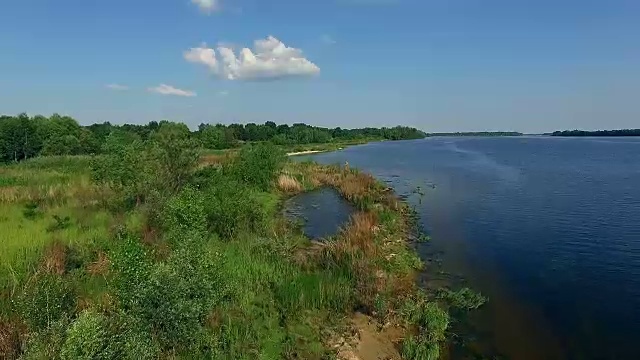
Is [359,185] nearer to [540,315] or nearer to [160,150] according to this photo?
[160,150]

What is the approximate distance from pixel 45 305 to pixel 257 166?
96.8 ft

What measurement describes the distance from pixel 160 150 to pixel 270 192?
14.8m

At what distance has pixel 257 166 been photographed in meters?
39.4

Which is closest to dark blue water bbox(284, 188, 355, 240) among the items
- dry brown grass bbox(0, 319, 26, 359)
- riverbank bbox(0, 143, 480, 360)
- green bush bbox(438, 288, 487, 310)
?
riverbank bbox(0, 143, 480, 360)

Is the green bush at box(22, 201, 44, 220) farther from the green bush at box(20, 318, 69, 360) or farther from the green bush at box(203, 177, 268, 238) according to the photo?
the green bush at box(20, 318, 69, 360)

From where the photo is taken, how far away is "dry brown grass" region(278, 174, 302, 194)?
41375 millimetres

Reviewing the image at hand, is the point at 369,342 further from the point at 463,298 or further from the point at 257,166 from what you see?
the point at 257,166

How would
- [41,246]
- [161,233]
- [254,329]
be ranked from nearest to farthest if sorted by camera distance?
[254,329] → [41,246] → [161,233]

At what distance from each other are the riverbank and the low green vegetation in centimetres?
4

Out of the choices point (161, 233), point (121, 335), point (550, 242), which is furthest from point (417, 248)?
point (121, 335)

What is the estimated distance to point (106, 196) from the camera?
2702 centimetres

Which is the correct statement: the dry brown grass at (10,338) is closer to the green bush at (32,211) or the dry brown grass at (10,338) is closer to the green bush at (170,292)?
the green bush at (170,292)

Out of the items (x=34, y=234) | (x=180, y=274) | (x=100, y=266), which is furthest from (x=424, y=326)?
(x=34, y=234)

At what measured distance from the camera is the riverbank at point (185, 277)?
32.3 ft
